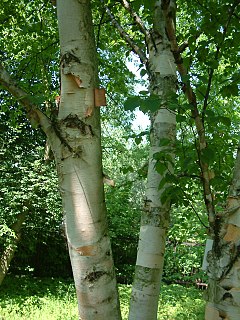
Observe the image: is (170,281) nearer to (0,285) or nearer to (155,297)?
(0,285)

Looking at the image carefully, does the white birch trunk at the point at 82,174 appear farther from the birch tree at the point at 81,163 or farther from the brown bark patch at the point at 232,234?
the brown bark patch at the point at 232,234

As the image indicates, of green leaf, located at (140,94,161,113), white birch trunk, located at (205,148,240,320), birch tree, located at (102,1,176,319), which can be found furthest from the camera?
birch tree, located at (102,1,176,319)

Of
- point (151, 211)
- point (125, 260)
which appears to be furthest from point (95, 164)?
point (125, 260)

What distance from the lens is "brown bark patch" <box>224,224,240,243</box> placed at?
3.36 ft

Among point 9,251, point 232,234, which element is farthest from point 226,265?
point 9,251

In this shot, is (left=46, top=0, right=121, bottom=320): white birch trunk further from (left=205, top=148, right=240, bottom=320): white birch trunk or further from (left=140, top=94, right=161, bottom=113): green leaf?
(left=205, top=148, right=240, bottom=320): white birch trunk

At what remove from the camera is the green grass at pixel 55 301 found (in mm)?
5992

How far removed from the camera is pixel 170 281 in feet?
28.7

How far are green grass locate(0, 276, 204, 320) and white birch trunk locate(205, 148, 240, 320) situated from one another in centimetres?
511

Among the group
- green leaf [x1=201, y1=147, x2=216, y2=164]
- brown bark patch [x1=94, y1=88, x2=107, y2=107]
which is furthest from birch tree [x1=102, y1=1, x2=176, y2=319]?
brown bark patch [x1=94, y1=88, x2=107, y2=107]

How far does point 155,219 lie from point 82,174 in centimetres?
64

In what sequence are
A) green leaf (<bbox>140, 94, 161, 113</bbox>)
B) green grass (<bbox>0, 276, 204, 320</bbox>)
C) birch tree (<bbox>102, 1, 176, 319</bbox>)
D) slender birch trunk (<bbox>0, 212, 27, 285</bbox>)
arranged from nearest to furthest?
1. green leaf (<bbox>140, 94, 161, 113</bbox>)
2. birch tree (<bbox>102, 1, 176, 319</bbox>)
3. green grass (<bbox>0, 276, 204, 320</bbox>)
4. slender birch trunk (<bbox>0, 212, 27, 285</bbox>)

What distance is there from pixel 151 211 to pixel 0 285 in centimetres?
731

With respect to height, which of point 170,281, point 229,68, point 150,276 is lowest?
point 170,281
